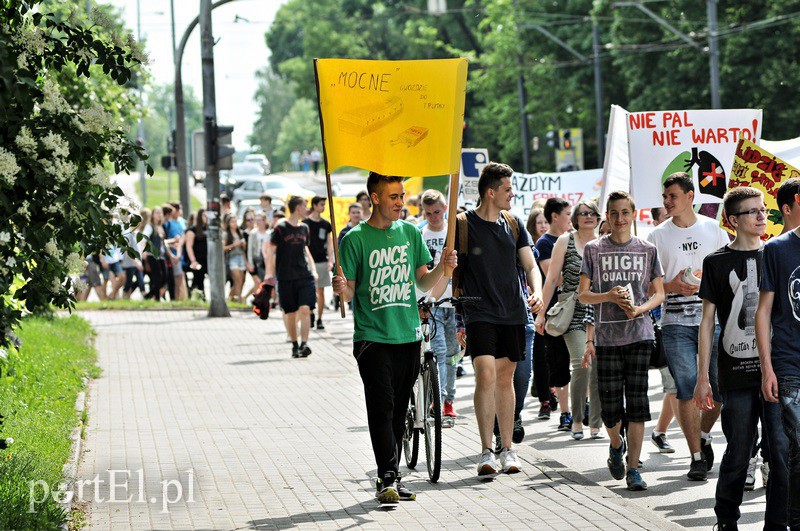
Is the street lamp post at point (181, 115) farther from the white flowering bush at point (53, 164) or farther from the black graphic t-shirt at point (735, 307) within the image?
the black graphic t-shirt at point (735, 307)

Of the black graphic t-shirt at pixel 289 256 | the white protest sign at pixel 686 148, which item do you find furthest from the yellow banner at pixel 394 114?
the black graphic t-shirt at pixel 289 256

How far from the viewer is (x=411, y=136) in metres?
8.34

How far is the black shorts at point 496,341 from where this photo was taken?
9.06 metres

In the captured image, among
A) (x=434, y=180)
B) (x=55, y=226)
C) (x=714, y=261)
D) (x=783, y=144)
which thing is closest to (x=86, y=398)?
(x=55, y=226)

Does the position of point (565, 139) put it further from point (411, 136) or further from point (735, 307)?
point (735, 307)

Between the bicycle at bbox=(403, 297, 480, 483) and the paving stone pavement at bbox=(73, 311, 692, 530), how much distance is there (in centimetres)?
19

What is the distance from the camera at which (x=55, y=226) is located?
24.3 feet

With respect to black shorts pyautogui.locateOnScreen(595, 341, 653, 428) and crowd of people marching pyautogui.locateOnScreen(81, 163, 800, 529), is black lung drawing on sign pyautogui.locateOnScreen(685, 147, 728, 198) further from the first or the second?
black shorts pyautogui.locateOnScreen(595, 341, 653, 428)

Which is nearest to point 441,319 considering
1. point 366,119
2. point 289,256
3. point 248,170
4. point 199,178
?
point 366,119

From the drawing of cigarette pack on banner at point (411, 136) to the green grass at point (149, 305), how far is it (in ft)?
54.3

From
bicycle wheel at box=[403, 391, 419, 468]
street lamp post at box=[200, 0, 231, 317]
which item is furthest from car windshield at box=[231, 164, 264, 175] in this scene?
bicycle wheel at box=[403, 391, 419, 468]

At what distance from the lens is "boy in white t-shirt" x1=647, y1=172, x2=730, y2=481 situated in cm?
880

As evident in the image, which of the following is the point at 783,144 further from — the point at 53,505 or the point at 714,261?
the point at 53,505

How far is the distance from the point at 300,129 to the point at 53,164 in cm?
11530
